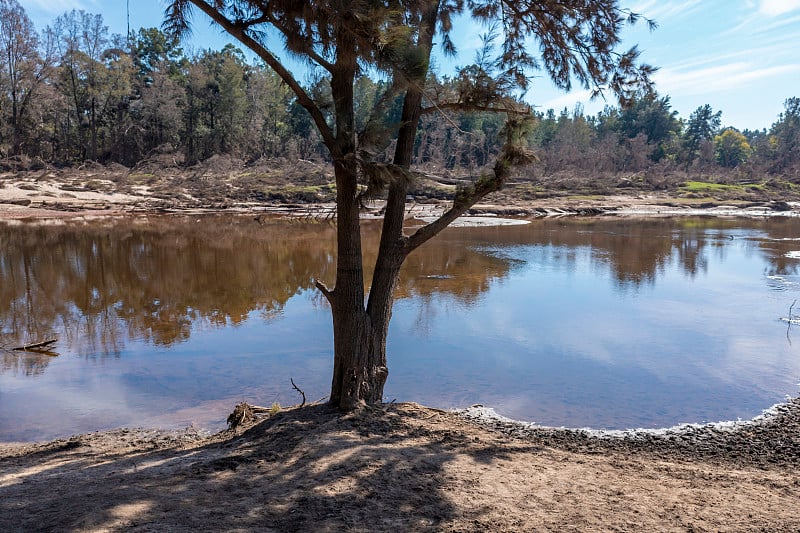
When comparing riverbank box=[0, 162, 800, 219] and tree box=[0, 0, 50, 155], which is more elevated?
tree box=[0, 0, 50, 155]

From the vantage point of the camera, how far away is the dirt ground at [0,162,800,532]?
3.40 metres

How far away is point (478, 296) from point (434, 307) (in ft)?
5.48

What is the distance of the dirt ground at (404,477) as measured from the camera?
3.40 meters

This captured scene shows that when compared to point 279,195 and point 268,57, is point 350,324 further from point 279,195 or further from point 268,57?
point 279,195

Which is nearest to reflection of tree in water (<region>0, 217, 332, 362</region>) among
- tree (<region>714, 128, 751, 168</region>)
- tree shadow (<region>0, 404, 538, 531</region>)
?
tree shadow (<region>0, 404, 538, 531</region>)

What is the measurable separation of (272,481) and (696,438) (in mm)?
4491

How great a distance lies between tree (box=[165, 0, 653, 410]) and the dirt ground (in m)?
0.95

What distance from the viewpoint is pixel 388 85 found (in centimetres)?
534

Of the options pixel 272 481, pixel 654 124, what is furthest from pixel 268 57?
pixel 654 124

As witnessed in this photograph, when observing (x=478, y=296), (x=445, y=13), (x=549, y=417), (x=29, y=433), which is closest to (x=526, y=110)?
(x=445, y=13)

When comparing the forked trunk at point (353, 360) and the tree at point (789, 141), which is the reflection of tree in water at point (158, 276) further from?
the tree at point (789, 141)

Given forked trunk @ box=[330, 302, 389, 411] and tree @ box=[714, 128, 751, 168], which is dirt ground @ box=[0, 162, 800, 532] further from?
tree @ box=[714, 128, 751, 168]

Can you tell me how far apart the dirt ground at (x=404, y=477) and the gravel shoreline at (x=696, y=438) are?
0.03 m

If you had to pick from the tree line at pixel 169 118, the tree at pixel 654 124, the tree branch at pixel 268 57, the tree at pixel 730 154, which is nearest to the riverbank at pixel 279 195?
the tree line at pixel 169 118
